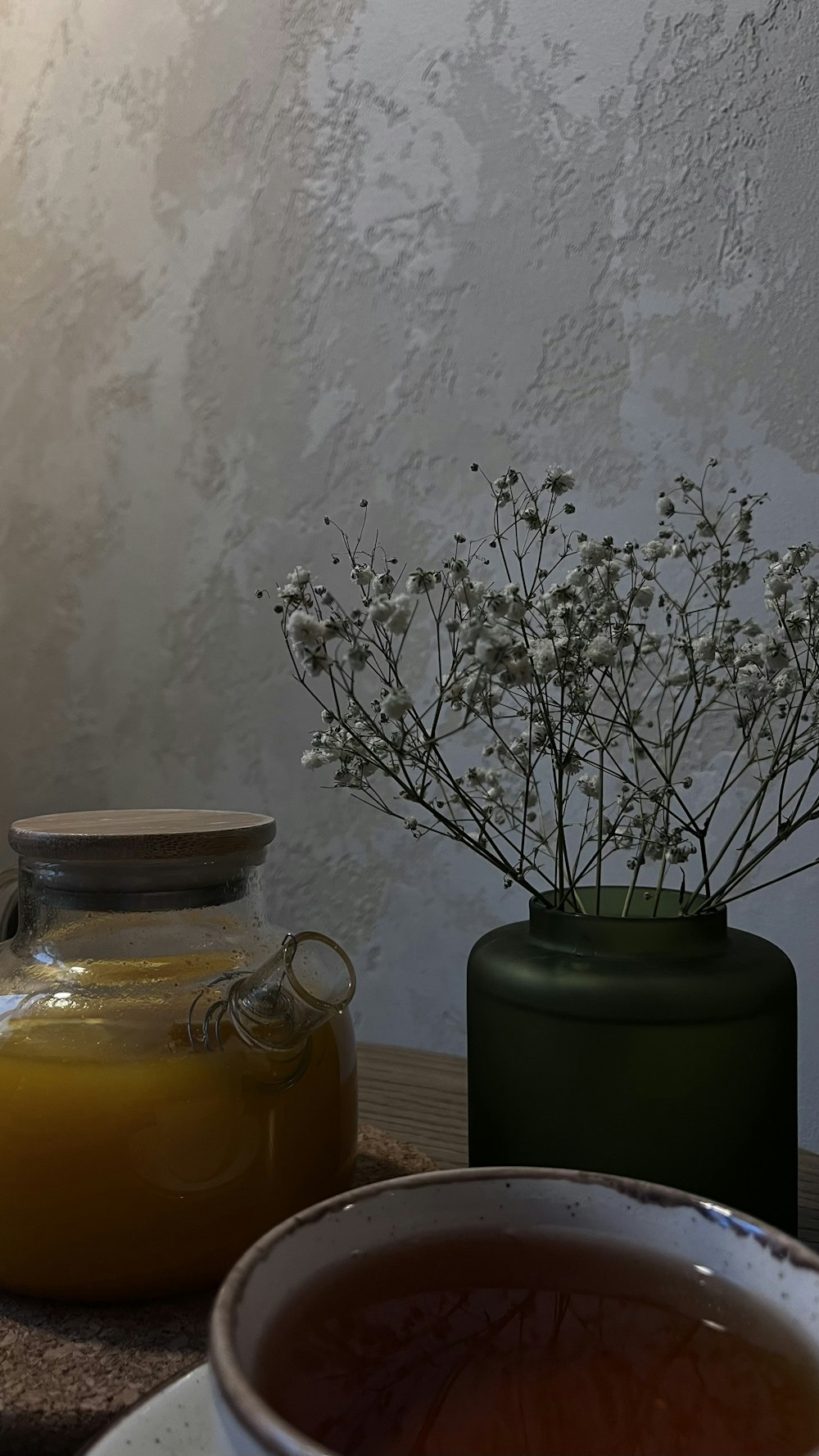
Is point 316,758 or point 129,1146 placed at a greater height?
point 316,758

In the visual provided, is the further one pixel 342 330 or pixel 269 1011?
pixel 342 330

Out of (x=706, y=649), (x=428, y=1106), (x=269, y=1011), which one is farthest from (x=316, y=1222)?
(x=428, y=1106)

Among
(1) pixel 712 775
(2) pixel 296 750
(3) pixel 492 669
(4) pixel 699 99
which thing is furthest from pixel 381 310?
(3) pixel 492 669

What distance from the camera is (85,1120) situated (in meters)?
0.46

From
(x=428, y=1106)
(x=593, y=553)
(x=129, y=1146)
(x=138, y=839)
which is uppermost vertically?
(x=593, y=553)

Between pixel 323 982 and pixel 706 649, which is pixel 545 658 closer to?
pixel 706 649

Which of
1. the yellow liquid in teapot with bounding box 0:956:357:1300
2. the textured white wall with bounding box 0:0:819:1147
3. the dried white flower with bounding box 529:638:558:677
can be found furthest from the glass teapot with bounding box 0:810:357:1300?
the textured white wall with bounding box 0:0:819:1147

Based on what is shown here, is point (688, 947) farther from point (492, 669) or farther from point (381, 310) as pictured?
point (381, 310)

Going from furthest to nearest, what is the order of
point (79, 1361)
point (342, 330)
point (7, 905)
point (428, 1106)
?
point (342, 330)
point (428, 1106)
point (7, 905)
point (79, 1361)

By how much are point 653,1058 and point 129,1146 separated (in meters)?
0.23

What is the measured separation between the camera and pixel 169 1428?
0.35 m

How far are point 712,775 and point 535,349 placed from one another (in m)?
0.47

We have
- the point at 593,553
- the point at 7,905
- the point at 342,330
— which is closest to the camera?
the point at 593,553

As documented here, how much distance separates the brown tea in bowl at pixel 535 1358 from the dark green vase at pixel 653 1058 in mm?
154
